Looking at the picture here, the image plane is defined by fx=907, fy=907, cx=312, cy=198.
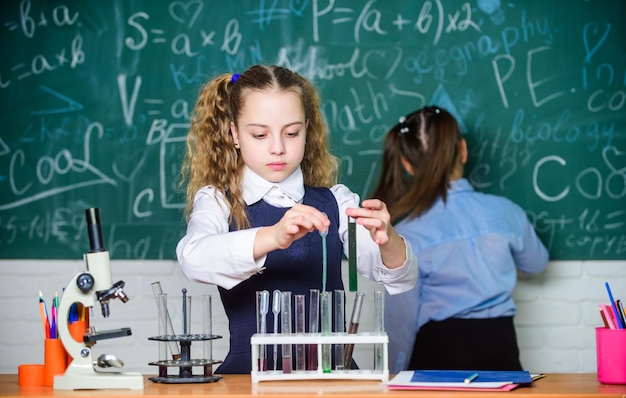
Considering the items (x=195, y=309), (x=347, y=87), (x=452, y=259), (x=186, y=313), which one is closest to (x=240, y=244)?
(x=186, y=313)

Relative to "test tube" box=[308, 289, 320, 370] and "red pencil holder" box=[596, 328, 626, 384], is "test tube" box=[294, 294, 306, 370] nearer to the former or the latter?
"test tube" box=[308, 289, 320, 370]

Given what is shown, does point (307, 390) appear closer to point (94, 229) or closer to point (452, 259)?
point (94, 229)

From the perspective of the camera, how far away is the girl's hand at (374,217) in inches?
67.3

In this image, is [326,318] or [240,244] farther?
[240,244]

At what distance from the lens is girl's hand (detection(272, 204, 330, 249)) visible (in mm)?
1628

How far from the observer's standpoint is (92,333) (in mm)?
1600

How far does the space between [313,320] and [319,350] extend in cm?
7

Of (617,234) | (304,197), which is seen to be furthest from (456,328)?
(304,197)

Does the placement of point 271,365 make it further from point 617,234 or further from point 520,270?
point 617,234

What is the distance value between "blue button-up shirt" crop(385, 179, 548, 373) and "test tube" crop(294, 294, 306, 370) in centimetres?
143

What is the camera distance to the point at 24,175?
3.35 meters

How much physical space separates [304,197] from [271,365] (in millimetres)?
429

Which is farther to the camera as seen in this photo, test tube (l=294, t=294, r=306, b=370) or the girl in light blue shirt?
the girl in light blue shirt

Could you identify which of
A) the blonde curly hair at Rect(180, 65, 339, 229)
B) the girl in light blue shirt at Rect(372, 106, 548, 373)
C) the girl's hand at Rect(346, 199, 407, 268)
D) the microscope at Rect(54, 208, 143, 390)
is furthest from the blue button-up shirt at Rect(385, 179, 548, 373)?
the microscope at Rect(54, 208, 143, 390)
